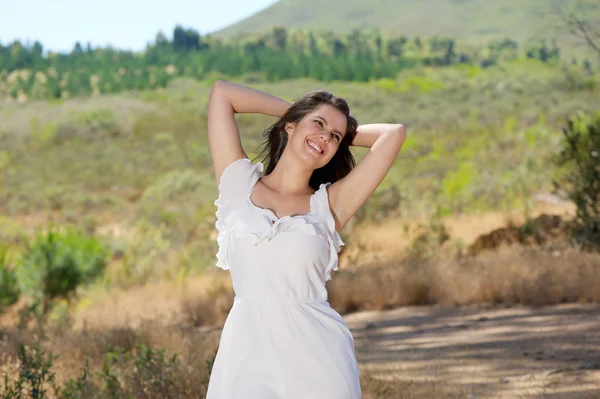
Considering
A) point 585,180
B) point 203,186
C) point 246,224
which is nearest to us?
point 246,224

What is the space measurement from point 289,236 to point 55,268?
43.2ft

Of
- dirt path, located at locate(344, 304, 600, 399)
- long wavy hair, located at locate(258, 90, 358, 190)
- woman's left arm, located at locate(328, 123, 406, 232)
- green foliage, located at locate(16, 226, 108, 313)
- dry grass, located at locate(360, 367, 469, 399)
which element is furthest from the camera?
green foliage, located at locate(16, 226, 108, 313)

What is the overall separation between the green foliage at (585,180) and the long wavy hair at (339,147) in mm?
8016

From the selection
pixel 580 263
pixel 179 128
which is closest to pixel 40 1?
pixel 179 128

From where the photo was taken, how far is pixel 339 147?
3416 mm

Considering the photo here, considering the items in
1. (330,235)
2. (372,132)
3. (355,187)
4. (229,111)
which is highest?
(229,111)

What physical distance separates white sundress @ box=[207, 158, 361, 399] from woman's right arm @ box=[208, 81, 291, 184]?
0.32 metres

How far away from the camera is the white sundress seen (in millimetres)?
2768

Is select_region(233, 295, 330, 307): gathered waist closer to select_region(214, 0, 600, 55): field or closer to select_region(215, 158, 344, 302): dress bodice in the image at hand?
select_region(215, 158, 344, 302): dress bodice

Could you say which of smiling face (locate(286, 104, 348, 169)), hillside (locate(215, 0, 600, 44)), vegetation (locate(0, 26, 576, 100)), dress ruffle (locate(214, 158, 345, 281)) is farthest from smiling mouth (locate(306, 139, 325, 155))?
hillside (locate(215, 0, 600, 44))

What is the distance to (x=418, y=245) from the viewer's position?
46.8ft

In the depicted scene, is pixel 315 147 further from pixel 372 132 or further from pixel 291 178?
pixel 372 132

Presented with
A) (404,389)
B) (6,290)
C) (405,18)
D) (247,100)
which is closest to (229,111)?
(247,100)

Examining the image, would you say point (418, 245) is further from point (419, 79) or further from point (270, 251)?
point (419, 79)
